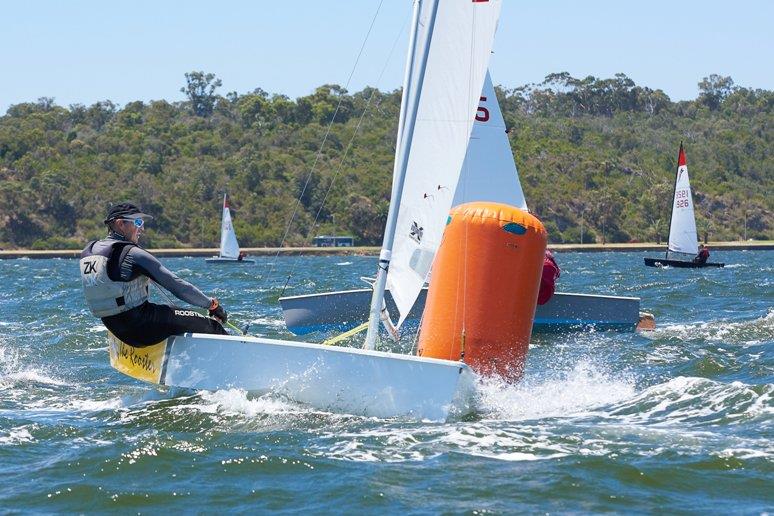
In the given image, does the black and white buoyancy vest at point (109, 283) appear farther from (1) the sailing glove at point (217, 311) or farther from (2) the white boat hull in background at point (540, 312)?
(2) the white boat hull in background at point (540, 312)

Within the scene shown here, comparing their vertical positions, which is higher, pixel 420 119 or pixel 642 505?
pixel 420 119

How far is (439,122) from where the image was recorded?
8.30 meters

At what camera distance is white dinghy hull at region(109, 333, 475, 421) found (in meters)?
7.29

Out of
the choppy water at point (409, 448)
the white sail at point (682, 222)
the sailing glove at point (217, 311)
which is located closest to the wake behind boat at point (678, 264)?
the white sail at point (682, 222)

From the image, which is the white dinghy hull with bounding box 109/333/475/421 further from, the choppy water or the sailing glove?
the sailing glove

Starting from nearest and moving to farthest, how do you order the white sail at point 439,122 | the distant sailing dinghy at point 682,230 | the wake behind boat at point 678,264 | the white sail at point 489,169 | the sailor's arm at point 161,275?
the sailor's arm at point 161,275 → the white sail at point 439,122 → the white sail at point 489,169 → the wake behind boat at point 678,264 → the distant sailing dinghy at point 682,230

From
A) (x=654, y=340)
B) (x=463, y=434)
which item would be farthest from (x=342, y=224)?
(x=463, y=434)

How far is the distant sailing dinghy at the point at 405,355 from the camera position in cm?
734

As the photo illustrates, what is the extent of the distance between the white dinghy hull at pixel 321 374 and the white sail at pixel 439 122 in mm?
988

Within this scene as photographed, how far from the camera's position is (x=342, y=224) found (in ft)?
255

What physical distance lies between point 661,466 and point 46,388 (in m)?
5.22

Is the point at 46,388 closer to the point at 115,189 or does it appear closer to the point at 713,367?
the point at 713,367

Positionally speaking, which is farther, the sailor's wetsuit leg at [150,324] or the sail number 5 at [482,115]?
the sail number 5 at [482,115]

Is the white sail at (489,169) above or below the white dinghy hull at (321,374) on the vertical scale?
above
